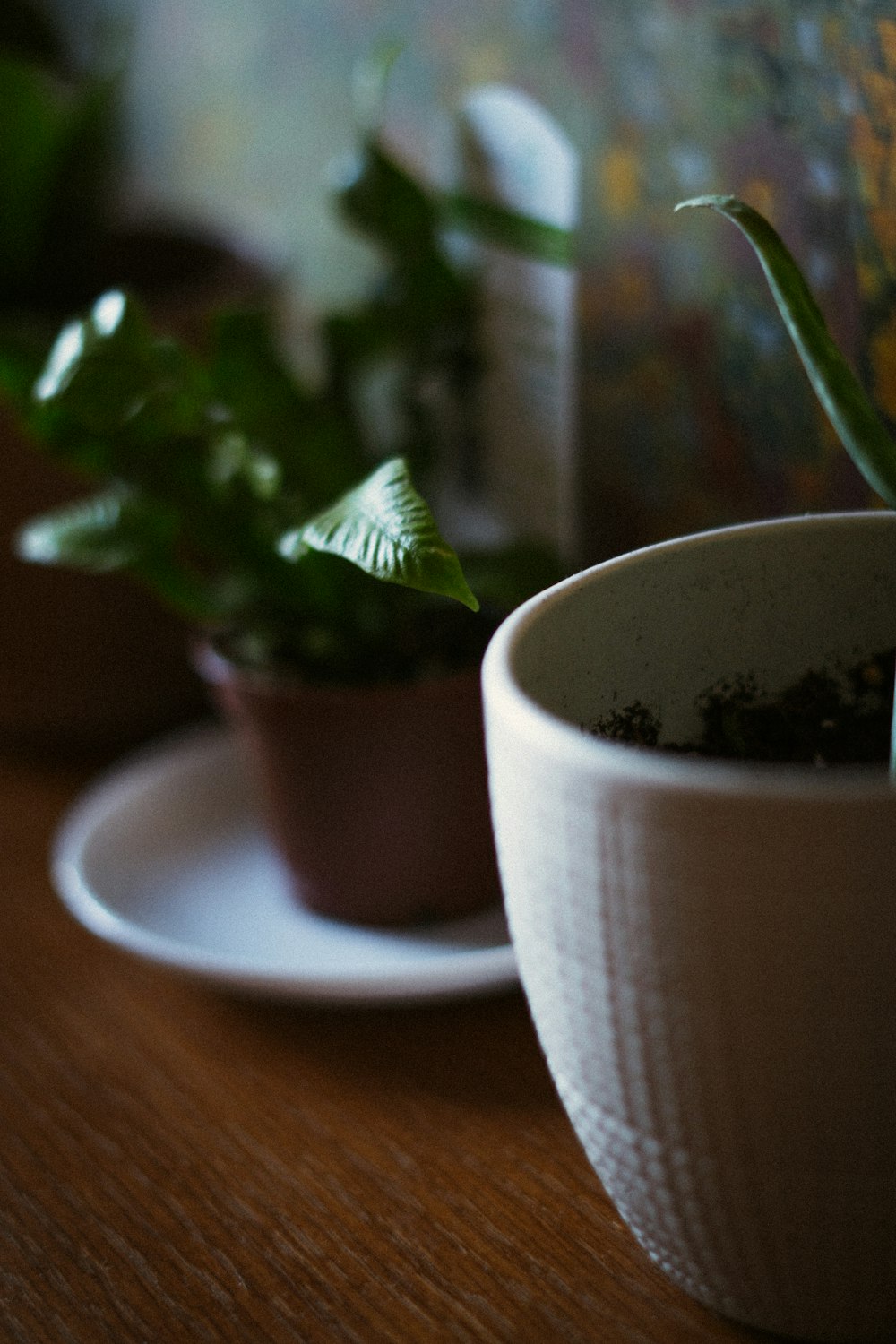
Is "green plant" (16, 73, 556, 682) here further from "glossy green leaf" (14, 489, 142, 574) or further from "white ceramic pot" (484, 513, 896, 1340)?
"white ceramic pot" (484, 513, 896, 1340)

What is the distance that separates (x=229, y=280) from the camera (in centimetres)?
65

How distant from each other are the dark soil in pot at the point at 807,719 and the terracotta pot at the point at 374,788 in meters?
0.16

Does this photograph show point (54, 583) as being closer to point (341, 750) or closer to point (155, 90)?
point (341, 750)

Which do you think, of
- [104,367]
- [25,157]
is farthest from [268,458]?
[25,157]

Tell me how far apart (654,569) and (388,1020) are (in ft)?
0.70

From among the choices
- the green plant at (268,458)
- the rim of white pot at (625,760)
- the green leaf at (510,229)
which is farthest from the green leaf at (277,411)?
the rim of white pot at (625,760)

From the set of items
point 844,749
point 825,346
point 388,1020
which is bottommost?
point 388,1020

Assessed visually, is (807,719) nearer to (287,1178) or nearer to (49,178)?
(287,1178)

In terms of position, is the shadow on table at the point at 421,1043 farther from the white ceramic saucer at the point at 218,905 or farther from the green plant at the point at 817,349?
the green plant at the point at 817,349

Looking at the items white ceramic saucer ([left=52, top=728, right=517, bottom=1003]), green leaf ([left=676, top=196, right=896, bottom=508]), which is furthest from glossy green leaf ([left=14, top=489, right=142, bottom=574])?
green leaf ([left=676, top=196, right=896, bottom=508])

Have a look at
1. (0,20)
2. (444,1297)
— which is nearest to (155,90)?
(0,20)

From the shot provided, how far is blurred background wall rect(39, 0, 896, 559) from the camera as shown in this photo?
0.44 metres

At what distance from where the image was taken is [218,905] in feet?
1.87

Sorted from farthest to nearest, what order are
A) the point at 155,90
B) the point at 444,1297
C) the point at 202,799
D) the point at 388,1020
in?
the point at 155,90, the point at 202,799, the point at 388,1020, the point at 444,1297
